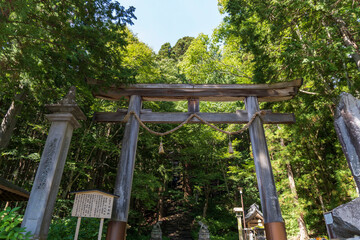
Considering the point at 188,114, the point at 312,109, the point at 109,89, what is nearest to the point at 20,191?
the point at 109,89

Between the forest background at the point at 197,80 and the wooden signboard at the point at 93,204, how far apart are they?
2.18 metres

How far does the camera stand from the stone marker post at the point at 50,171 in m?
3.46

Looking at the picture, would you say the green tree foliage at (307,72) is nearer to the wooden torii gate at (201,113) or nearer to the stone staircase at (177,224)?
the wooden torii gate at (201,113)

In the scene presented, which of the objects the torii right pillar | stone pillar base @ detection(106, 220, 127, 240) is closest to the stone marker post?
stone pillar base @ detection(106, 220, 127, 240)

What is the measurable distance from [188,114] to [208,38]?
29.1ft

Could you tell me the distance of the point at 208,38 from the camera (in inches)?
502

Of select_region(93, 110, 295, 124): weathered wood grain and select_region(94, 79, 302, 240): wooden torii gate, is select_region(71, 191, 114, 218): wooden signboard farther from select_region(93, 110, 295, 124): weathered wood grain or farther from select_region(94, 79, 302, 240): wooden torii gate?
select_region(93, 110, 295, 124): weathered wood grain

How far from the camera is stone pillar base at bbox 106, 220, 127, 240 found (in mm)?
4062

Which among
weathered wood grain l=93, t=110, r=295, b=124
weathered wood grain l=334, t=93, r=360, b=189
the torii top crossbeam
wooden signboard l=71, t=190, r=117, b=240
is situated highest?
the torii top crossbeam

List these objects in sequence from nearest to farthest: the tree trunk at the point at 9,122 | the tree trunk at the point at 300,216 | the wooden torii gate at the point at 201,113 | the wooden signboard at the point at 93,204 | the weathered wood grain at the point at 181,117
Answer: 1. the wooden signboard at the point at 93,204
2. the wooden torii gate at the point at 201,113
3. the weathered wood grain at the point at 181,117
4. the tree trunk at the point at 9,122
5. the tree trunk at the point at 300,216

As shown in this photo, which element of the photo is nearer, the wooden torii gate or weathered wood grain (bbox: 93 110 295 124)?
the wooden torii gate

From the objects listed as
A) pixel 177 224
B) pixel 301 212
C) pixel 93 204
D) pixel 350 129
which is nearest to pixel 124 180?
pixel 93 204

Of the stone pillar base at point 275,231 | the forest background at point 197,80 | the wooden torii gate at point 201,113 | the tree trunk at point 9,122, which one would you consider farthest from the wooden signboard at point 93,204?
the tree trunk at point 9,122

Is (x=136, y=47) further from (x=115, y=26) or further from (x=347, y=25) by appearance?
→ (x=347, y=25)
